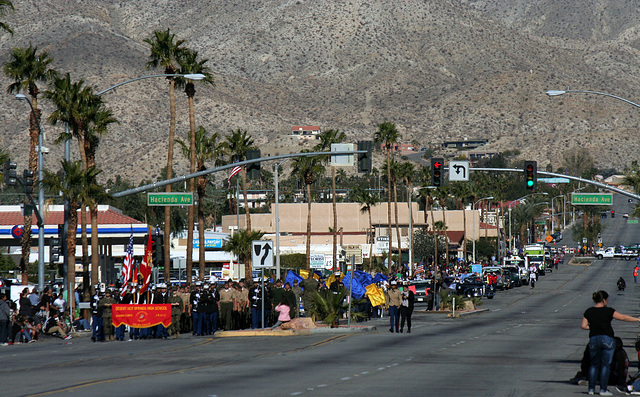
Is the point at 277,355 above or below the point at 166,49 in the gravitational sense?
below

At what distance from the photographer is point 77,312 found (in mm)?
37000

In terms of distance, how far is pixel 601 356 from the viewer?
1567 cm

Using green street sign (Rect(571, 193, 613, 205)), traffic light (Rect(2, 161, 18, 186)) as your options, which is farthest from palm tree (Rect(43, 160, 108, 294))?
green street sign (Rect(571, 193, 613, 205))

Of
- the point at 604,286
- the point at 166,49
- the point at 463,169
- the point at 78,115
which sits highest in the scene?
the point at 166,49

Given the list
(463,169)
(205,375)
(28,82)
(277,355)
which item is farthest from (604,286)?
(205,375)

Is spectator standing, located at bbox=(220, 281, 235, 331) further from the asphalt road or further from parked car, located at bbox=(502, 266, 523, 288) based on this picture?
parked car, located at bbox=(502, 266, 523, 288)

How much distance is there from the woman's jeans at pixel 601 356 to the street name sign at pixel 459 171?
25.3m

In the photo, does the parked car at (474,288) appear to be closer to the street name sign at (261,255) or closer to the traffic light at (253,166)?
the traffic light at (253,166)

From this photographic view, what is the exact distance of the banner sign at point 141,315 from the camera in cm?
3009

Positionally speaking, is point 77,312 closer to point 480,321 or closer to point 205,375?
point 480,321

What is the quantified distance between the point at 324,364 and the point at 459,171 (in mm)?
22463

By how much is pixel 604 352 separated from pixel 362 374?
488cm

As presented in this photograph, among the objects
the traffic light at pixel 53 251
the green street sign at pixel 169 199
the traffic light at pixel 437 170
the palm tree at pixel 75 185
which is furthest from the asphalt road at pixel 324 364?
the palm tree at pixel 75 185

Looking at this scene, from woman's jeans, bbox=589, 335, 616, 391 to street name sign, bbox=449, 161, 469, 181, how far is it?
2534cm
